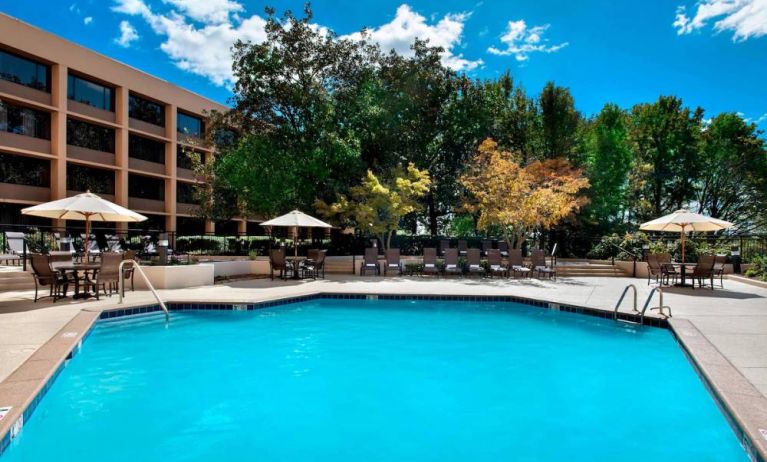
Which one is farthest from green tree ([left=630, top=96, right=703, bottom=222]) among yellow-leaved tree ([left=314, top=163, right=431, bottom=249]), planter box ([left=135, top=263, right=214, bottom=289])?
planter box ([left=135, top=263, right=214, bottom=289])

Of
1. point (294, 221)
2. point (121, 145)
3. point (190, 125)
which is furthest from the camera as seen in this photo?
point (190, 125)

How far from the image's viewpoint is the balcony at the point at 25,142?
22266 mm

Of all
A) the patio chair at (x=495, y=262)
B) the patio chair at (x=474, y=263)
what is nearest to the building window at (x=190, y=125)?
the patio chair at (x=474, y=263)

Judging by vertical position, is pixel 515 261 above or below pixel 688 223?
below

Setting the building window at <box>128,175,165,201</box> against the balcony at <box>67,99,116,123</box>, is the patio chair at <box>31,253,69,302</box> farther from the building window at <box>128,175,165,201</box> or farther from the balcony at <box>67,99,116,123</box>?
the building window at <box>128,175,165,201</box>

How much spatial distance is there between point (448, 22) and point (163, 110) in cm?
2075

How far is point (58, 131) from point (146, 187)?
7.03 m

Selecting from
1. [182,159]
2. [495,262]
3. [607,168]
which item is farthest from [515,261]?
[182,159]

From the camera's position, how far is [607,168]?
26.1m

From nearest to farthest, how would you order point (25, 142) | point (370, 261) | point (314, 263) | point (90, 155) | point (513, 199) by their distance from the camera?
point (314, 263) → point (370, 261) → point (513, 199) → point (25, 142) → point (90, 155)

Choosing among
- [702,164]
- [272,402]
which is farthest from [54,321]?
[702,164]

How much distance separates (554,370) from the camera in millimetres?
6402

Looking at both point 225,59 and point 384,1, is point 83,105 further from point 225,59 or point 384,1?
point 384,1

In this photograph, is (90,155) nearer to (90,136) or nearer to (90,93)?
(90,136)
